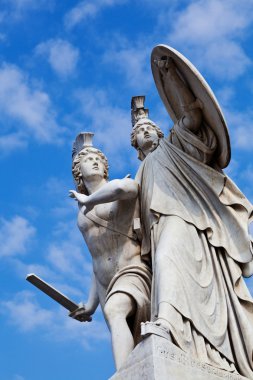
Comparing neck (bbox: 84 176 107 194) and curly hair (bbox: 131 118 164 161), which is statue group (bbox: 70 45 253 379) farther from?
curly hair (bbox: 131 118 164 161)

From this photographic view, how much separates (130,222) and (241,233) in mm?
1098

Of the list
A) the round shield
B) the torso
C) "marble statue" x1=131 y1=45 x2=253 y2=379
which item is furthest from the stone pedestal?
the round shield

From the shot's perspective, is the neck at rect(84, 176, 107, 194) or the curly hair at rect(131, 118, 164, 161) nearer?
the neck at rect(84, 176, 107, 194)

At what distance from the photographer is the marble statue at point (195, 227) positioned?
287 inches

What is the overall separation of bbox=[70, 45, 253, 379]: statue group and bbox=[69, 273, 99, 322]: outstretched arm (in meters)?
0.01

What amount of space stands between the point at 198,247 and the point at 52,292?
1.64 m

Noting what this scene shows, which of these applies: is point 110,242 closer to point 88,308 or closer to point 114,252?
point 114,252

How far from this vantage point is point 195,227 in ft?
26.6

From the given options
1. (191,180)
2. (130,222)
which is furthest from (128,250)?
(191,180)

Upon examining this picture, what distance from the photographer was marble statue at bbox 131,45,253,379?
7.28 m

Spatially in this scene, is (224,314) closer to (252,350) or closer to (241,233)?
(252,350)

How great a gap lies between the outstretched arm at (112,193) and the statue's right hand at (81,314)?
113 cm

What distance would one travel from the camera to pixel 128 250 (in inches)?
325

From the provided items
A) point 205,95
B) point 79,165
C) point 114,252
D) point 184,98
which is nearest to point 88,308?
point 114,252
